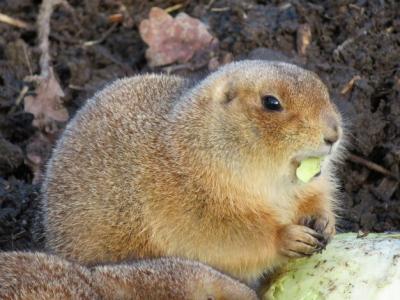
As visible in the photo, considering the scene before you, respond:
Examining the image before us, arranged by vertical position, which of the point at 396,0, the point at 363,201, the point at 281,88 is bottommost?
the point at 363,201

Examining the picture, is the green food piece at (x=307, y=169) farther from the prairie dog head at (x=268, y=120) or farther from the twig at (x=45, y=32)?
the twig at (x=45, y=32)

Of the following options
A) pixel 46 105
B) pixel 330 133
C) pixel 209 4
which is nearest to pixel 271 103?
pixel 330 133

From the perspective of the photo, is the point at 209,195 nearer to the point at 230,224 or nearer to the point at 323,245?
the point at 230,224

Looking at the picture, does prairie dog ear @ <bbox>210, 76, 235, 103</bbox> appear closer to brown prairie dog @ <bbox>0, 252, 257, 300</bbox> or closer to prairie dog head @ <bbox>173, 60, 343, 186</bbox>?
prairie dog head @ <bbox>173, 60, 343, 186</bbox>

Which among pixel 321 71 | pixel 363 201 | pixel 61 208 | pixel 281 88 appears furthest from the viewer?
pixel 321 71

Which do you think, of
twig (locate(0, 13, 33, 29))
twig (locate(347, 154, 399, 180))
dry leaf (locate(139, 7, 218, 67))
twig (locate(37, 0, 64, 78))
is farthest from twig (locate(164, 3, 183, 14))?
twig (locate(347, 154, 399, 180))

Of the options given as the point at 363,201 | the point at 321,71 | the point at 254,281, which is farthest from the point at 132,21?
the point at 254,281

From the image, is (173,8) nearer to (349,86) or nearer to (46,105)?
(46,105)
